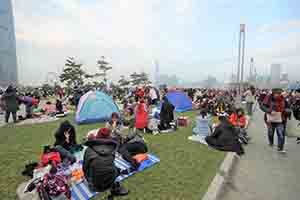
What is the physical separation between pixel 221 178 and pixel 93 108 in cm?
653

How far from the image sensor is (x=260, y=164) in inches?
171

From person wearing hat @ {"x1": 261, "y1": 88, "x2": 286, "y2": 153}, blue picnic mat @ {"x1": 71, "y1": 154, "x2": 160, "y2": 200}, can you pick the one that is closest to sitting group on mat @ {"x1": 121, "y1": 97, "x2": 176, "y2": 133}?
blue picnic mat @ {"x1": 71, "y1": 154, "x2": 160, "y2": 200}

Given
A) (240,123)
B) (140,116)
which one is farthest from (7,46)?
(240,123)

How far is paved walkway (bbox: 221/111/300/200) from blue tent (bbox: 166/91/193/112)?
6.96m

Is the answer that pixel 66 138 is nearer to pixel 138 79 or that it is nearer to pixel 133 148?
pixel 133 148

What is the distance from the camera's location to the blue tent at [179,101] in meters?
12.2

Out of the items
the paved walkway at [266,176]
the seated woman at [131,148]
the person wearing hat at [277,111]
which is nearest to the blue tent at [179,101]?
the paved walkway at [266,176]

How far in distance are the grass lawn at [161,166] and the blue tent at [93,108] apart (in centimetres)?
181

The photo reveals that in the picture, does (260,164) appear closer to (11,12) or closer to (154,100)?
(154,100)

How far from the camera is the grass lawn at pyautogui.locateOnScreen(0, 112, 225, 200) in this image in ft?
10.2

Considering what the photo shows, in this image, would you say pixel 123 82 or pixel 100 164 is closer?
pixel 100 164

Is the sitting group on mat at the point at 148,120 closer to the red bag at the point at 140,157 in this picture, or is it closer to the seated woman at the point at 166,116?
the seated woman at the point at 166,116

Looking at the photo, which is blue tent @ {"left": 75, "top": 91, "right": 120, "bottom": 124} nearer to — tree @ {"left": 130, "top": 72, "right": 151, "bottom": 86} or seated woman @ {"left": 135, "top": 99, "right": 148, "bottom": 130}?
seated woman @ {"left": 135, "top": 99, "right": 148, "bottom": 130}

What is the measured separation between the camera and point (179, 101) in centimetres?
1254
